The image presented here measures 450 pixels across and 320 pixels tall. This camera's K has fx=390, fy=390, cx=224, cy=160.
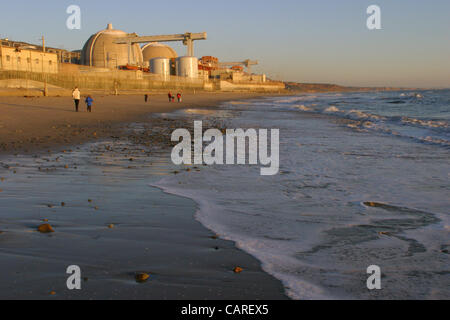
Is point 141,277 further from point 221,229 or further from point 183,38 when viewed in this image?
point 183,38

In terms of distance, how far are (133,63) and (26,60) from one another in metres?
47.1

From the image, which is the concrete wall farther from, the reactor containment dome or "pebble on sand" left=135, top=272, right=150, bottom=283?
"pebble on sand" left=135, top=272, right=150, bottom=283

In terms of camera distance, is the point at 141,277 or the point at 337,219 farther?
the point at 337,219

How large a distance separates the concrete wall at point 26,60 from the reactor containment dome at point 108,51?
135 feet

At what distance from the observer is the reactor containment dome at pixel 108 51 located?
93000 mm

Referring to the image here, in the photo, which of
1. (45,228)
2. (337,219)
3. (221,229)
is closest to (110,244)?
(45,228)

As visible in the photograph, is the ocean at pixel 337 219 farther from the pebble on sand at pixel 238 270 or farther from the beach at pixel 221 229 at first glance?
the pebble on sand at pixel 238 270

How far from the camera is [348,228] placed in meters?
4.17

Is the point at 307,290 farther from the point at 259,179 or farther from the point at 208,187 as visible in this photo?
the point at 259,179

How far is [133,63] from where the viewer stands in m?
91.2

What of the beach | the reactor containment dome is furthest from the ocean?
the reactor containment dome

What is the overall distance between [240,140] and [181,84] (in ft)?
215

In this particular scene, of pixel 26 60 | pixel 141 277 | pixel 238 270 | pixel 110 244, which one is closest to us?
pixel 141 277

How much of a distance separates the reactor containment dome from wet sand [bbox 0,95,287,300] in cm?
8939
